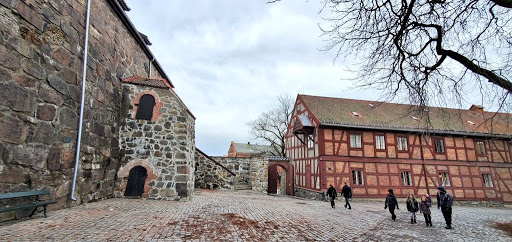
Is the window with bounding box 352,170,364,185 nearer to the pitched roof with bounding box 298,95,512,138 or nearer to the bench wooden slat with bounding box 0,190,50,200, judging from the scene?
the pitched roof with bounding box 298,95,512,138

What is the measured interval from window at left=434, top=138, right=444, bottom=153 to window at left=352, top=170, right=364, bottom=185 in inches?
261

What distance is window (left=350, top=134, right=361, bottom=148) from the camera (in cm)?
1806

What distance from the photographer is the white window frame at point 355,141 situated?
18.0 meters

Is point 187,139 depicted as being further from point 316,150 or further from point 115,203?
point 316,150

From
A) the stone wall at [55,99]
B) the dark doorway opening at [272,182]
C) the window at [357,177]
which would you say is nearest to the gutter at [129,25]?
the stone wall at [55,99]

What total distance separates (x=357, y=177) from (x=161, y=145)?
13525mm

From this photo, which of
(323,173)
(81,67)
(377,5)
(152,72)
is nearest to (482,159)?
(323,173)

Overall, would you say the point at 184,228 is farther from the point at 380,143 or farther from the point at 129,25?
the point at 380,143

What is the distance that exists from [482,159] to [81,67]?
26.0 metres

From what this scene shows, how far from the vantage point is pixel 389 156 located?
720 inches

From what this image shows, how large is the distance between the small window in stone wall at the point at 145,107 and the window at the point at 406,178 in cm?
1721

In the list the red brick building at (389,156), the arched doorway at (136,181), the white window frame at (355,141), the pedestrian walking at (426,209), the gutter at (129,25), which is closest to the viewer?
the pedestrian walking at (426,209)

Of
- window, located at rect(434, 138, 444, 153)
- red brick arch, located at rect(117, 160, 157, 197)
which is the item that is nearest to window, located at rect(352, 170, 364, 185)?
window, located at rect(434, 138, 444, 153)

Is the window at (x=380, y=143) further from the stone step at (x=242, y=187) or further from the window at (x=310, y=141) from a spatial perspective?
the stone step at (x=242, y=187)
